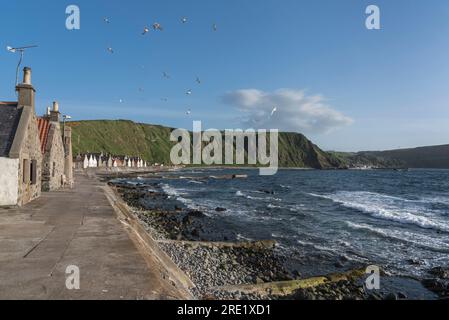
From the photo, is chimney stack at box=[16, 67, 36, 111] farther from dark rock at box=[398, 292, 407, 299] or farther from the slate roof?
dark rock at box=[398, 292, 407, 299]

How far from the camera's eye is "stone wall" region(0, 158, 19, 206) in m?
16.0

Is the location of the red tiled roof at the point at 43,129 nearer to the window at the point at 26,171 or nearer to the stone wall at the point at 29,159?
the stone wall at the point at 29,159

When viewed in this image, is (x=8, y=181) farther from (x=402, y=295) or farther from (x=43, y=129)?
(x=402, y=295)

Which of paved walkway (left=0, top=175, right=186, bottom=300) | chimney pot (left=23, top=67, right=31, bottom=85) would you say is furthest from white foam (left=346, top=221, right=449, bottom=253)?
chimney pot (left=23, top=67, right=31, bottom=85)

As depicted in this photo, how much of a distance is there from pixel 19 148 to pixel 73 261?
35.5ft

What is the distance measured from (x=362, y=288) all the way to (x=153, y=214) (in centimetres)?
1902

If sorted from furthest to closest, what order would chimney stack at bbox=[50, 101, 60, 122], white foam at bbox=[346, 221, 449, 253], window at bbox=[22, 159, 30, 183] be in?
chimney stack at bbox=[50, 101, 60, 122] < white foam at bbox=[346, 221, 449, 253] < window at bbox=[22, 159, 30, 183]

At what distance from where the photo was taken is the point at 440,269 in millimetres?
14875

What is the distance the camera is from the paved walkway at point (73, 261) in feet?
20.5

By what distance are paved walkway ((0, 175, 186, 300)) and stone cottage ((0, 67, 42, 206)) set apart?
2.33 m

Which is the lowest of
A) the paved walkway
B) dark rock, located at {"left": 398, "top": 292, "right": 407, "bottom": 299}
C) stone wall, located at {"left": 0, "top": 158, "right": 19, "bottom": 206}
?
dark rock, located at {"left": 398, "top": 292, "right": 407, "bottom": 299}

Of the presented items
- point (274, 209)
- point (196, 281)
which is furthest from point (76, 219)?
point (274, 209)

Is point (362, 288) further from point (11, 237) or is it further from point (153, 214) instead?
point (153, 214)

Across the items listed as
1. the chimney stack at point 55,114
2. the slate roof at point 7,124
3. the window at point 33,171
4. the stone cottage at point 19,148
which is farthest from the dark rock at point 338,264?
the chimney stack at point 55,114
